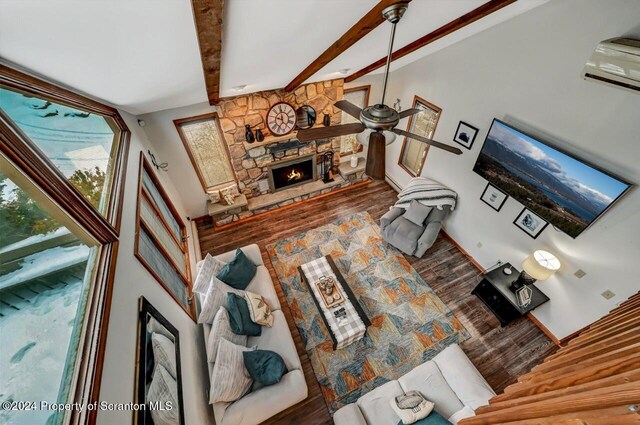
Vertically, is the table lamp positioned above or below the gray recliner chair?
below

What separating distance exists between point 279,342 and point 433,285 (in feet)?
7.85

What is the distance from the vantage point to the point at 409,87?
425 centimetres

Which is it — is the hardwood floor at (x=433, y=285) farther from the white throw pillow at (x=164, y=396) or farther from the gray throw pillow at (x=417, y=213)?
the white throw pillow at (x=164, y=396)

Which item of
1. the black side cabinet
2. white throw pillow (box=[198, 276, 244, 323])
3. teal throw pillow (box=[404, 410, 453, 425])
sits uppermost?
white throw pillow (box=[198, 276, 244, 323])

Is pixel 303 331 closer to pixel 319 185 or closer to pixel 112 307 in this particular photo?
pixel 112 307

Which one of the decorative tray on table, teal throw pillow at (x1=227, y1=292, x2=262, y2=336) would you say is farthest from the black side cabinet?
teal throw pillow at (x1=227, y1=292, x2=262, y2=336)

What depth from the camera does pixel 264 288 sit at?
10.6 feet

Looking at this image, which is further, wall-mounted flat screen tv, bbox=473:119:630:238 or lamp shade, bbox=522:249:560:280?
lamp shade, bbox=522:249:560:280

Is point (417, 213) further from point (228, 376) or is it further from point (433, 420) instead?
point (228, 376)

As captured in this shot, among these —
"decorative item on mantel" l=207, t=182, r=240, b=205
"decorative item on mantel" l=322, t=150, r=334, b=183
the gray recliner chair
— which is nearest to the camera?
the gray recliner chair

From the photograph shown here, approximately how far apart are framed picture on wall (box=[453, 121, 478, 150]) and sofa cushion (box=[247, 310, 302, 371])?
342 centimetres

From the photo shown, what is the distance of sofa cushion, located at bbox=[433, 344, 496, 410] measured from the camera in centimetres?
225

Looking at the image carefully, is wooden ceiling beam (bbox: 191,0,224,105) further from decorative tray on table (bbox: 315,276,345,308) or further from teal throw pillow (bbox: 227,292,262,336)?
decorative tray on table (bbox: 315,276,345,308)

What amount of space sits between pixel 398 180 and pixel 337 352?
354cm
